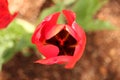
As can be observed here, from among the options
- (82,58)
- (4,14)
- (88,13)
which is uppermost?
(4,14)

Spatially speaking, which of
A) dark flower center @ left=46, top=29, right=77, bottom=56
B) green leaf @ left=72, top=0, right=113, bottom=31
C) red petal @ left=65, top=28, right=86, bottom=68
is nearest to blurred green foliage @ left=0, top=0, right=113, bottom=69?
green leaf @ left=72, top=0, right=113, bottom=31

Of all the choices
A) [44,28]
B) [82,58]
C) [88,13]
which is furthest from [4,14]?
[82,58]

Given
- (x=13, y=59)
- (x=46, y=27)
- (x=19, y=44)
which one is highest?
(x=46, y=27)

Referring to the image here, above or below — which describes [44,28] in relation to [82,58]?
above

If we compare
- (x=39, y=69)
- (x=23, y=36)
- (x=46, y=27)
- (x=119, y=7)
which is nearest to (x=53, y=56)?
(x=46, y=27)

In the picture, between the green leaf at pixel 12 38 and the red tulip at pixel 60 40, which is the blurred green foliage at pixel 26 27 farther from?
the red tulip at pixel 60 40

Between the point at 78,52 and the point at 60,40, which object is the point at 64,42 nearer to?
the point at 60,40

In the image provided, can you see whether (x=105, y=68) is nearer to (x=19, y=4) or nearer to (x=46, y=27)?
(x=19, y=4)
